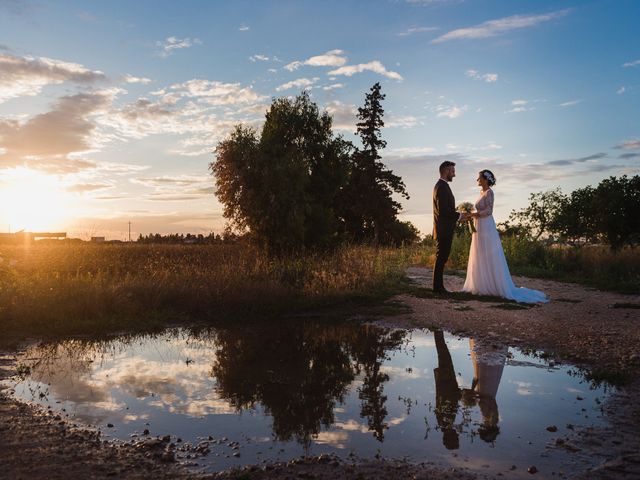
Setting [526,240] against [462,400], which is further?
[526,240]

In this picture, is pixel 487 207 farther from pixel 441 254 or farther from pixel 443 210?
pixel 441 254

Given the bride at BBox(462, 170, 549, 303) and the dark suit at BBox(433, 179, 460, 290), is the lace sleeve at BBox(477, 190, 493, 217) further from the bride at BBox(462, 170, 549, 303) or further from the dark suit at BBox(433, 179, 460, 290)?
the dark suit at BBox(433, 179, 460, 290)

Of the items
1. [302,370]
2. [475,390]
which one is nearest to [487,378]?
[475,390]

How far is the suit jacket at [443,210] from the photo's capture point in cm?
1283

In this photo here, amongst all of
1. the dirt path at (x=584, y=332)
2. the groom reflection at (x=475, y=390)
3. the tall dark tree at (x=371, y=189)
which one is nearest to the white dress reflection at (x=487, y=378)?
the groom reflection at (x=475, y=390)

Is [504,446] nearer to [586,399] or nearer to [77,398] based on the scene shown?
[586,399]

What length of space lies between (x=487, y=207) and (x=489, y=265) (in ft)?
5.00

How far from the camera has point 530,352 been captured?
7.42m

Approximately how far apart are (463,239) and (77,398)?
21.7 m

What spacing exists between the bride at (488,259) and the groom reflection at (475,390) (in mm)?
4910

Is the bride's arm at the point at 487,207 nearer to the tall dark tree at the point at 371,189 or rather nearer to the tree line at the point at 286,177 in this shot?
the tree line at the point at 286,177

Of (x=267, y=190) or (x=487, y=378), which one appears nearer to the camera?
(x=487, y=378)

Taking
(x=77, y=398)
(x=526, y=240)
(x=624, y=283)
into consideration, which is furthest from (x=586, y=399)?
(x=526, y=240)

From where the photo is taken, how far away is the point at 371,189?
42312 mm
